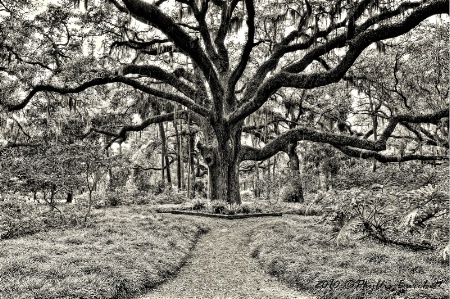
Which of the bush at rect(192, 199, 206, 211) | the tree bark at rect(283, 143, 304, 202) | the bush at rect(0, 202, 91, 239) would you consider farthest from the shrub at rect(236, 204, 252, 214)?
the tree bark at rect(283, 143, 304, 202)

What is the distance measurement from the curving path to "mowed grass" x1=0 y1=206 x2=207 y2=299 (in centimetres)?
29

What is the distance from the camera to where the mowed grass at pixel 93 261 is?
5.19m

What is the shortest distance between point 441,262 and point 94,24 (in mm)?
13960

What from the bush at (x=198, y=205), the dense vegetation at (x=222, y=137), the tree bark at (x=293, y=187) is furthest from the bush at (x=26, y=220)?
the tree bark at (x=293, y=187)

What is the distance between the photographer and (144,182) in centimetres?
2567

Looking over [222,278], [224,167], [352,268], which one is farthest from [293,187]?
[352,268]

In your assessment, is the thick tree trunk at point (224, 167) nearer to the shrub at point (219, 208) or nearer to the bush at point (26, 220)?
the shrub at point (219, 208)

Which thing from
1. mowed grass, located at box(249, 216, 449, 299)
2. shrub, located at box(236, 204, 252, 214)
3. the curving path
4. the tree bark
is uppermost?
the tree bark

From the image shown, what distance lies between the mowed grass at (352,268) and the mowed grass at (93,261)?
2172 mm

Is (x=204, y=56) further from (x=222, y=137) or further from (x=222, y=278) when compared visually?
(x=222, y=278)

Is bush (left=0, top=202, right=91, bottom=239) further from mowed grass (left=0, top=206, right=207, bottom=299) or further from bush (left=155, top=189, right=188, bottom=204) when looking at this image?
bush (left=155, top=189, right=188, bottom=204)

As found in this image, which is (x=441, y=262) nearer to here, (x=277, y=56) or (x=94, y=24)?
(x=277, y=56)

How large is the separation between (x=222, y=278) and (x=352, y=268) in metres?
2.29

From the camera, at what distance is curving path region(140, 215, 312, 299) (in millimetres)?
5711
